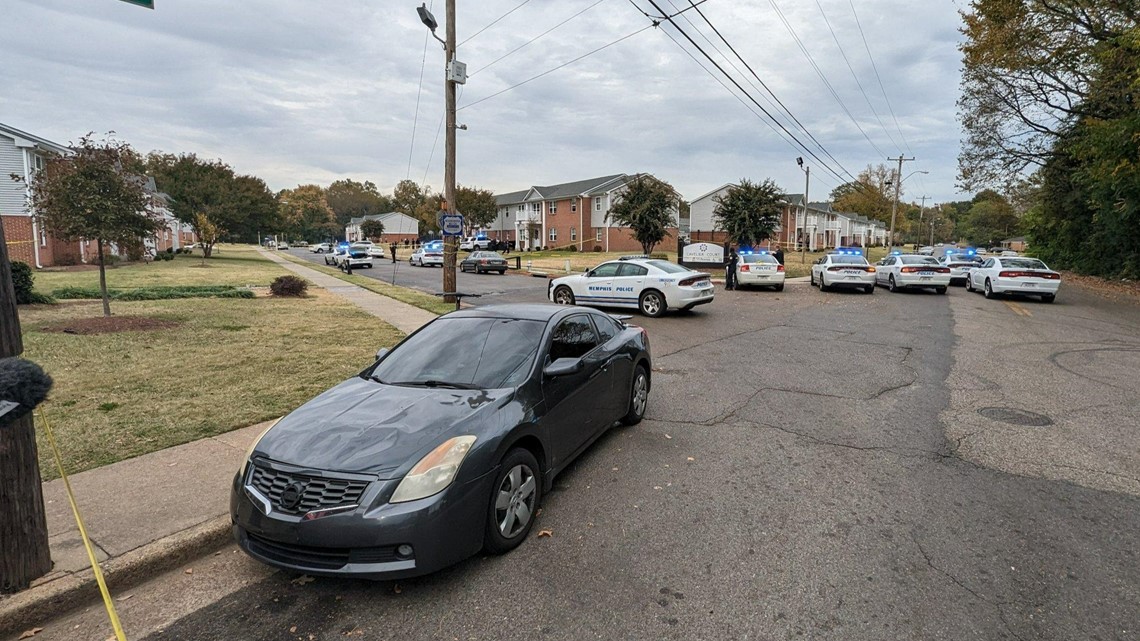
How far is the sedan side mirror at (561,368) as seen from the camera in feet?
13.7

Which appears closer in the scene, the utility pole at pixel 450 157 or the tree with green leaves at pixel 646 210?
the utility pole at pixel 450 157

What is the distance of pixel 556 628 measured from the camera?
2893 mm

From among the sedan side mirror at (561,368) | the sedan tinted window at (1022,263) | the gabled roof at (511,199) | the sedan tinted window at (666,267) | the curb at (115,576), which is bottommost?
the curb at (115,576)

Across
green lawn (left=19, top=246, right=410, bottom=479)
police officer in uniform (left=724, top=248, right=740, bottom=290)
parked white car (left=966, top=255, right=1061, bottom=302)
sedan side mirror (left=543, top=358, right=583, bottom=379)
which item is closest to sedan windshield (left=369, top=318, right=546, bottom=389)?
sedan side mirror (left=543, top=358, right=583, bottom=379)

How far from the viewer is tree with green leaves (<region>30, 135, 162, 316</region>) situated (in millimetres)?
10375

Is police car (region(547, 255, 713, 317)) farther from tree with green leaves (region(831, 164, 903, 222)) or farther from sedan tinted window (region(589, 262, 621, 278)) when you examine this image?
tree with green leaves (region(831, 164, 903, 222))

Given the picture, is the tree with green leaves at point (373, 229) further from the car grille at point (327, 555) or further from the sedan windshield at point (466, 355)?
the car grille at point (327, 555)

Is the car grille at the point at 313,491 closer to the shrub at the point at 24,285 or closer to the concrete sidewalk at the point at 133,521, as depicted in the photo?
the concrete sidewalk at the point at 133,521

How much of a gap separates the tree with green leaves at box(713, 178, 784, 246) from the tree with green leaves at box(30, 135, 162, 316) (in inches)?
1155

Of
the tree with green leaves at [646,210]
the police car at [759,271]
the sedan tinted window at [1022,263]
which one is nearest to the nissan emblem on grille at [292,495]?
the police car at [759,271]

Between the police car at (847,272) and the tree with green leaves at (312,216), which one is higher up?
the tree with green leaves at (312,216)

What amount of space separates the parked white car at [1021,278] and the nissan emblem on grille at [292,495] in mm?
21879

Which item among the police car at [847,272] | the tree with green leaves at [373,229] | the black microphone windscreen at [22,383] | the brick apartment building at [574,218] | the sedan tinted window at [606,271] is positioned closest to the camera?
the black microphone windscreen at [22,383]

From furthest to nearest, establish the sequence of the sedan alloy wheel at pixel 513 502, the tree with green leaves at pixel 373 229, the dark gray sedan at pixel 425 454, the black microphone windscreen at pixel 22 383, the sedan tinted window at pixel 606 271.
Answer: the tree with green leaves at pixel 373 229
the sedan tinted window at pixel 606 271
the sedan alloy wheel at pixel 513 502
the dark gray sedan at pixel 425 454
the black microphone windscreen at pixel 22 383
